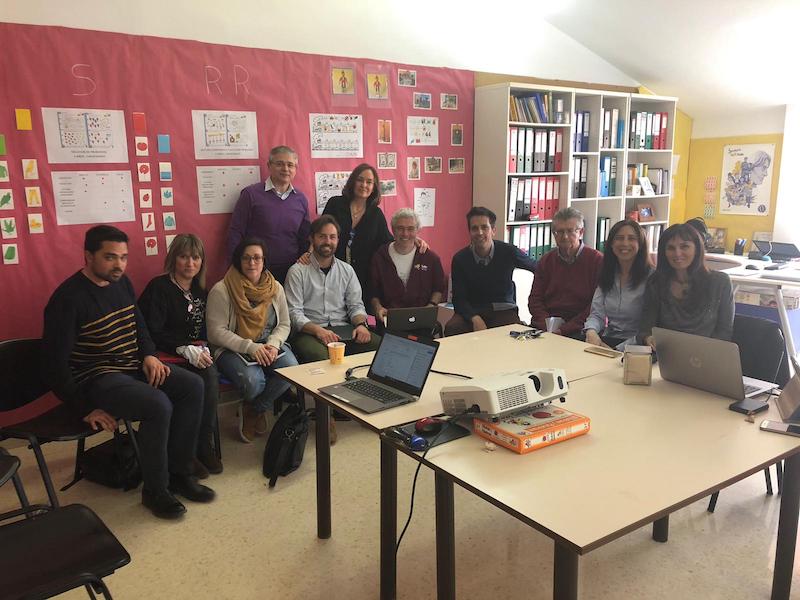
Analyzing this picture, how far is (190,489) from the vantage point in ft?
9.19

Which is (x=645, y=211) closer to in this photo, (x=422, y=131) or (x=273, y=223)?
(x=422, y=131)

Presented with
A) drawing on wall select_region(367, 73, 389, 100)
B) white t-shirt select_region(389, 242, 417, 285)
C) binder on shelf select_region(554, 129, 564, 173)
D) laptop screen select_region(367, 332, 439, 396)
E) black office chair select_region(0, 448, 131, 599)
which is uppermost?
drawing on wall select_region(367, 73, 389, 100)

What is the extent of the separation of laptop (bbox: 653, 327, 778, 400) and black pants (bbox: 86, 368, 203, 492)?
78.5 inches

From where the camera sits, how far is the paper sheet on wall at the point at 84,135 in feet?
10.6

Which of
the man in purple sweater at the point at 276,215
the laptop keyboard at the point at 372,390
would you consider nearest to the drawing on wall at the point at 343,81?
Answer: the man in purple sweater at the point at 276,215

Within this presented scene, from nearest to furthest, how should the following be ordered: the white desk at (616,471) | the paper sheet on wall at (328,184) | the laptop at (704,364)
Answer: the white desk at (616,471) → the laptop at (704,364) → the paper sheet on wall at (328,184)

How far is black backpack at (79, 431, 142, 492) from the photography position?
287cm

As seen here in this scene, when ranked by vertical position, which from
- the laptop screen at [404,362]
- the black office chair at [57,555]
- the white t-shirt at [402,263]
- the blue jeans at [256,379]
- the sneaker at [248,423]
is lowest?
the sneaker at [248,423]

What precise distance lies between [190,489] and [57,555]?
4.03 ft

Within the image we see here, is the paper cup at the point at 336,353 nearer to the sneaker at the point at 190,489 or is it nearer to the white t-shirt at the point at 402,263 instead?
the sneaker at the point at 190,489

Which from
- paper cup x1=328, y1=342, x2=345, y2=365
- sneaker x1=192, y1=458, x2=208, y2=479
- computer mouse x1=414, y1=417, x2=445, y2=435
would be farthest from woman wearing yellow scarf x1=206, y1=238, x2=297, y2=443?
computer mouse x1=414, y1=417, x2=445, y2=435

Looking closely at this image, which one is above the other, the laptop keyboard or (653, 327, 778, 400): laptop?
(653, 327, 778, 400): laptop

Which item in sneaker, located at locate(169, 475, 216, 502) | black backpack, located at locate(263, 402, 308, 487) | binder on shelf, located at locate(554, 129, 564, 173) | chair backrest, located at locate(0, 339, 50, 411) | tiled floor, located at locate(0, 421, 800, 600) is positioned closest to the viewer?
tiled floor, located at locate(0, 421, 800, 600)

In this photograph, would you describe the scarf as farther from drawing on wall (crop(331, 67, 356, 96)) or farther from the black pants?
drawing on wall (crop(331, 67, 356, 96))
